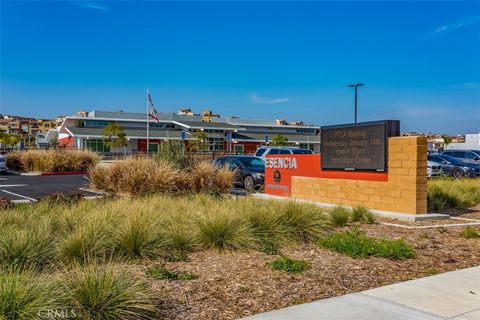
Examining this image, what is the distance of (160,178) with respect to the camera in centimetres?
1581

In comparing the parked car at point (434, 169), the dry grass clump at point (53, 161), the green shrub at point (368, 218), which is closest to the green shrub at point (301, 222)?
the green shrub at point (368, 218)

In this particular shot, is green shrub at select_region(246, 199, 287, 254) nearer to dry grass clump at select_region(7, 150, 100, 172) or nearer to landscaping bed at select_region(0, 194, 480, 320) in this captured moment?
landscaping bed at select_region(0, 194, 480, 320)

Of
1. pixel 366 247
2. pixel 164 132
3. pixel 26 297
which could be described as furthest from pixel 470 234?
pixel 164 132

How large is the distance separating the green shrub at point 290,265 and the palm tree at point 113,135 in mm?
62057

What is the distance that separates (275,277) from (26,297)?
3106 mm

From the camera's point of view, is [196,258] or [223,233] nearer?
[196,258]

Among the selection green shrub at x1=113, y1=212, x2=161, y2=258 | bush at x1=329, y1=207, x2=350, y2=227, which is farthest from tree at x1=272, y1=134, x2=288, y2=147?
green shrub at x1=113, y1=212, x2=161, y2=258

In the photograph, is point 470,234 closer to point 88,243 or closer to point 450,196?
point 450,196

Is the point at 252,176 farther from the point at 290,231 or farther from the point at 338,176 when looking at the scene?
the point at 290,231

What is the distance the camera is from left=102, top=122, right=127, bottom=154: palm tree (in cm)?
6662

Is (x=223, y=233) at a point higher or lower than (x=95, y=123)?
lower

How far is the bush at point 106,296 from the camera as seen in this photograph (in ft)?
14.9

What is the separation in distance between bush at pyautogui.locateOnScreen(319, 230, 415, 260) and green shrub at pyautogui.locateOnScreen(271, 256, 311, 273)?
1165 millimetres

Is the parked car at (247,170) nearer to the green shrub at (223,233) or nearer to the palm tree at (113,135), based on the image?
the green shrub at (223,233)
